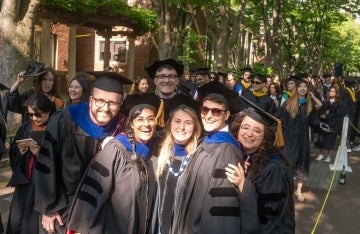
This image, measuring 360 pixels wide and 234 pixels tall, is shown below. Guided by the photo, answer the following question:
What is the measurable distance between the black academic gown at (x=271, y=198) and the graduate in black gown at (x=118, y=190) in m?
0.67

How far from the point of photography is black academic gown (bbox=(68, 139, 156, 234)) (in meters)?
2.94

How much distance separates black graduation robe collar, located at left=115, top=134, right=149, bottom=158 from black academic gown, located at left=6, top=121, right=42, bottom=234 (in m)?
1.20

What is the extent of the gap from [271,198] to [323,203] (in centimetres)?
432

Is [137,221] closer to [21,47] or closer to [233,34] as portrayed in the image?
[21,47]

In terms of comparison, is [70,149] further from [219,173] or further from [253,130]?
[253,130]

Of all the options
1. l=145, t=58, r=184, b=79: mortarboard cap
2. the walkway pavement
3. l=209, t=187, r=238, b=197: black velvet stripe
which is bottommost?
A: the walkway pavement

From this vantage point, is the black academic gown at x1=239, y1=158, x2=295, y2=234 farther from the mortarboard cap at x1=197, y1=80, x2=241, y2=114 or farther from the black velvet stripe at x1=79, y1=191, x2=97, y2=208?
the black velvet stripe at x1=79, y1=191, x2=97, y2=208

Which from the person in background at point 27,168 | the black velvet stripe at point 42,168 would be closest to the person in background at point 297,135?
the person in background at point 27,168

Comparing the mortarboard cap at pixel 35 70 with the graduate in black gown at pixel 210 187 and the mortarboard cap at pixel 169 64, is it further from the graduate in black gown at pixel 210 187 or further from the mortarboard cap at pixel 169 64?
the graduate in black gown at pixel 210 187

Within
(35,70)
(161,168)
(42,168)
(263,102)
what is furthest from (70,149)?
(263,102)

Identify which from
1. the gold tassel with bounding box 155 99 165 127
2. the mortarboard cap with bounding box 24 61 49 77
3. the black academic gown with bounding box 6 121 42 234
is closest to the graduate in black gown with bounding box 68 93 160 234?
the gold tassel with bounding box 155 99 165 127

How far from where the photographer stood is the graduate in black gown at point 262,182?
2.90 metres

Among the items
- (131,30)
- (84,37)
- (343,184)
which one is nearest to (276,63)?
(131,30)

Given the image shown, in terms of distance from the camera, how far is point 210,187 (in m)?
2.82
